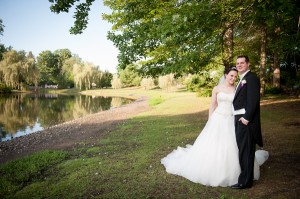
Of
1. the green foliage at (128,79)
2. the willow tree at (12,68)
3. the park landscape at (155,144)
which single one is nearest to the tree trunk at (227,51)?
the park landscape at (155,144)

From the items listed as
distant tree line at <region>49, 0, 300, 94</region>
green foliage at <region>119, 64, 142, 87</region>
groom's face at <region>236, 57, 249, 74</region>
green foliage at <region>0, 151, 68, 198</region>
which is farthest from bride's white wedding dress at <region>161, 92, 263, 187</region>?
green foliage at <region>119, 64, 142, 87</region>

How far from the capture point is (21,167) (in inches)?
314

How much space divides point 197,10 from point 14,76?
207 feet

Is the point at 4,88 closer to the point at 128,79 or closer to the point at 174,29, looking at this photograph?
the point at 128,79

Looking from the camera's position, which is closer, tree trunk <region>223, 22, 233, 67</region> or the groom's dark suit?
the groom's dark suit

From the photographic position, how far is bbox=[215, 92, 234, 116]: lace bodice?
5.55 meters

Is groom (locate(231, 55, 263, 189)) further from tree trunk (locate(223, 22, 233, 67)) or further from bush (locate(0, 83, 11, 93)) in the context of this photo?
bush (locate(0, 83, 11, 93))

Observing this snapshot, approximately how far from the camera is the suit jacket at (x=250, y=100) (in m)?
4.83

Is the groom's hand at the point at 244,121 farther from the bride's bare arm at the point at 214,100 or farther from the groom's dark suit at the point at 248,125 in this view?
the bride's bare arm at the point at 214,100

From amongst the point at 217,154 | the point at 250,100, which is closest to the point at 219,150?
the point at 217,154

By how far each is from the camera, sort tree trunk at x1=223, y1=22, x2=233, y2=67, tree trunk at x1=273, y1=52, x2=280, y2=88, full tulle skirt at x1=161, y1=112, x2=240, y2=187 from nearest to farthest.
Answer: full tulle skirt at x1=161, y1=112, x2=240, y2=187
tree trunk at x1=223, y1=22, x2=233, y2=67
tree trunk at x1=273, y1=52, x2=280, y2=88

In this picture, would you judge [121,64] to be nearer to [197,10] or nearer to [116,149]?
[197,10]

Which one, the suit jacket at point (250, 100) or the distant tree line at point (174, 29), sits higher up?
the distant tree line at point (174, 29)

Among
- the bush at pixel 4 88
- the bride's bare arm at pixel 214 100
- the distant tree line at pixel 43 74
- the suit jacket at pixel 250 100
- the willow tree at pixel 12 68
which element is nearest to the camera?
the suit jacket at pixel 250 100
